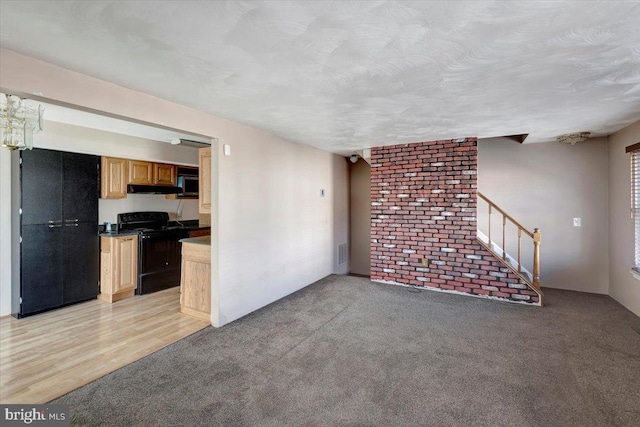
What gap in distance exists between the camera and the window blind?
3549 millimetres

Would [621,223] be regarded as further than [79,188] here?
No

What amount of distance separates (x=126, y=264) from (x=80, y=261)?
54 cm

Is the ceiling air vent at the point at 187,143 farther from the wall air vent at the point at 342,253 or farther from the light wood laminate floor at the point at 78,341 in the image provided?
the wall air vent at the point at 342,253

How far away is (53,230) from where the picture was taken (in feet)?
12.5

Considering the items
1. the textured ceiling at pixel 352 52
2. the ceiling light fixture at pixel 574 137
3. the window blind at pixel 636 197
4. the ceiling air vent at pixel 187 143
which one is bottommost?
the window blind at pixel 636 197

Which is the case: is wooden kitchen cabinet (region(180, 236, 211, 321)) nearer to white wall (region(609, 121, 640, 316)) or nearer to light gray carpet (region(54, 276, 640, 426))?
light gray carpet (region(54, 276, 640, 426))

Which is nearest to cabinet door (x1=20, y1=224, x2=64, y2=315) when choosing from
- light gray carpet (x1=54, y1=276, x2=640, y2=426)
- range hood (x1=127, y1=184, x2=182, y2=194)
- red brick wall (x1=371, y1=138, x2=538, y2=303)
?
range hood (x1=127, y1=184, x2=182, y2=194)

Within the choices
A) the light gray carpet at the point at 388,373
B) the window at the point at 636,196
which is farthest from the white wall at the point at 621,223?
the light gray carpet at the point at 388,373

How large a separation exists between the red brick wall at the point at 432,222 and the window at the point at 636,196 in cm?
121

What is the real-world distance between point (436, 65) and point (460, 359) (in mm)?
2415

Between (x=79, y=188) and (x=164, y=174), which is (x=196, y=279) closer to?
(x=79, y=188)

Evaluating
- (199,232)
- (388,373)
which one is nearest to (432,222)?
(388,373)

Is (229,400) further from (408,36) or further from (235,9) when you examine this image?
(408,36)

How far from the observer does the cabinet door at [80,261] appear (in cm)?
395
